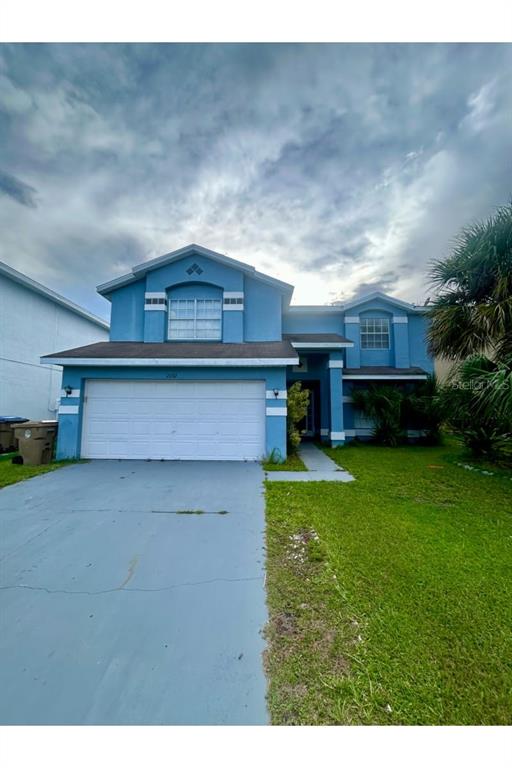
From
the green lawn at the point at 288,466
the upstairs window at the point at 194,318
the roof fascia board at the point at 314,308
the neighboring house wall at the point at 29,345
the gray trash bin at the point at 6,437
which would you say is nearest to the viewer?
the green lawn at the point at 288,466

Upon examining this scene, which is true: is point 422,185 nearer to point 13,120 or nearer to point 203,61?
point 203,61

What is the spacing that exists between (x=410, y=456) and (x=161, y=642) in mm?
9276

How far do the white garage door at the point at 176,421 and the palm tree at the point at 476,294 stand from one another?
5.31 metres

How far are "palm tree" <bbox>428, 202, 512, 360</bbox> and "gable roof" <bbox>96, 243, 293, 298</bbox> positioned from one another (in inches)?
201

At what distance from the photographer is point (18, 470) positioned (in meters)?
7.51

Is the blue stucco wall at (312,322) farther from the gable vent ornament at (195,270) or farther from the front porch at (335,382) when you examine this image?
the gable vent ornament at (195,270)

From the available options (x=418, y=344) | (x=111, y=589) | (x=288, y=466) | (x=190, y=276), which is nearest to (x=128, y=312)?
(x=190, y=276)

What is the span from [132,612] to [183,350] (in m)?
7.55

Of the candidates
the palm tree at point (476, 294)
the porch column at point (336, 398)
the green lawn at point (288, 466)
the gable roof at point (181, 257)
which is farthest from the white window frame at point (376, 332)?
the green lawn at point (288, 466)

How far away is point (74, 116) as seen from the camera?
7102mm

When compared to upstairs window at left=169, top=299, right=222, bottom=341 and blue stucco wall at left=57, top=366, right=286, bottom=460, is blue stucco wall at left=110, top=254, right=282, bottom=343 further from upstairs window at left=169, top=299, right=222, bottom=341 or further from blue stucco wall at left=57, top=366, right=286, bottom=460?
blue stucco wall at left=57, top=366, right=286, bottom=460

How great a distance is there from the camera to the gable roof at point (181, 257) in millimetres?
10617

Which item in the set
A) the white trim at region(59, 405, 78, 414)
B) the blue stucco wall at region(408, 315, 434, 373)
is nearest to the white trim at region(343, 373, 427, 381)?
the blue stucco wall at region(408, 315, 434, 373)

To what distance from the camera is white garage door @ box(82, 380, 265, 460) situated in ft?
28.2
